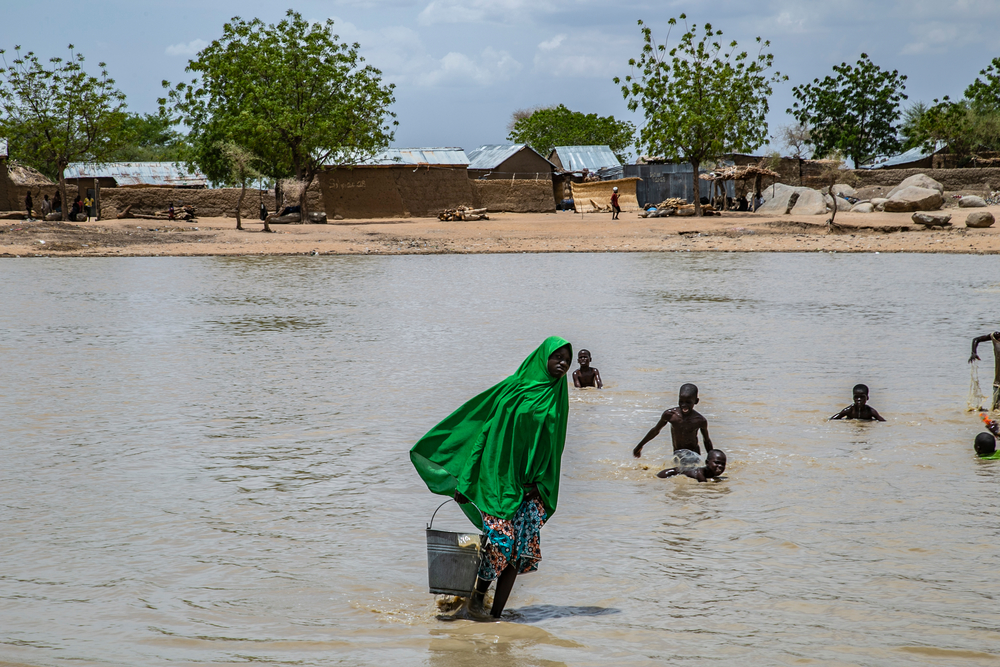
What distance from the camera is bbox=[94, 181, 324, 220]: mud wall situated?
39.6 metres

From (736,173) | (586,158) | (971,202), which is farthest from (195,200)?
(971,202)

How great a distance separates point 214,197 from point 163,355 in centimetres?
2972

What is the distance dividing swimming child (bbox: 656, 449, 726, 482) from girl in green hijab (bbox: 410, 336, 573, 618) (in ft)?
9.15

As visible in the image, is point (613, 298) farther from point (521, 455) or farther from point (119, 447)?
point (521, 455)

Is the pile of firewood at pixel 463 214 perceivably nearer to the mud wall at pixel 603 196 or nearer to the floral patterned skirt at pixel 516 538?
the mud wall at pixel 603 196

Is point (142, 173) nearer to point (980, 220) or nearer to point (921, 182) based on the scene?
point (921, 182)

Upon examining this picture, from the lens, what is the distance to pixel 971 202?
123 feet

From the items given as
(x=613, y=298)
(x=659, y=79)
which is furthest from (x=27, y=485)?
(x=659, y=79)

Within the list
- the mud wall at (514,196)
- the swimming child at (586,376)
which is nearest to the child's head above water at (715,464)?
the swimming child at (586,376)

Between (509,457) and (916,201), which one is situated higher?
(916,201)

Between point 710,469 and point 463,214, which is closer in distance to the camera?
point 710,469

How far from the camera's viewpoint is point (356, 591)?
502 centimetres

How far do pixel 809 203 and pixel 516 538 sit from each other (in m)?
37.1

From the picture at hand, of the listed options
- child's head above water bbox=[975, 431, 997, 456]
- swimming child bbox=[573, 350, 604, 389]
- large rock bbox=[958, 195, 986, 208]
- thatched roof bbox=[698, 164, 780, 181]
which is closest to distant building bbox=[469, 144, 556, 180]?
thatched roof bbox=[698, 164, 780, 181]
